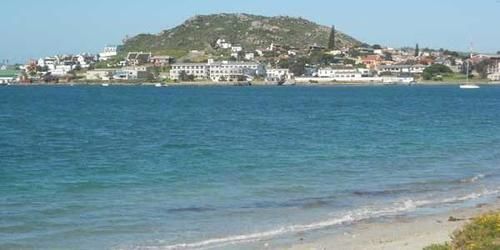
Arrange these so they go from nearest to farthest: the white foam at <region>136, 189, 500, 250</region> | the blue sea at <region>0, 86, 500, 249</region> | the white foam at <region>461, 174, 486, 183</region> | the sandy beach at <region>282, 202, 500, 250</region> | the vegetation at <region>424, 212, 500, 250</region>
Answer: the vegetation at <region>424, 212, 500, 250</region> → the sandy beach at <region>282, 202, 500, 250</region> → the white foam at <region>136, 189, 500, 250</region> → the blue sea at <region>0, 86, 500, 249</region> → the white foam at <region>461, 174, 486, 183</region>

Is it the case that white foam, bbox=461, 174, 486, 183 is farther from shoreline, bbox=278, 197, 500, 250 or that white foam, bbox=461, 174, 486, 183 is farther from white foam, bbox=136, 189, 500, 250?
shoreline, bbox=278, 197, 500, 250

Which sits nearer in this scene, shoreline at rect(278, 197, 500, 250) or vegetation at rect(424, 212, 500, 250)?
vegetation at rect(424, 212, 500, 250)

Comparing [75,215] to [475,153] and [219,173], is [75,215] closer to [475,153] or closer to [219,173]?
[219,173]

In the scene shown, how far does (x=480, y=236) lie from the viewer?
1177 cm

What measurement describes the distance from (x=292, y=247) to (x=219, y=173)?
14260mm

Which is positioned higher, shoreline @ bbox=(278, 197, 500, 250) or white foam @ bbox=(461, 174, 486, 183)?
shoreline @ bbox=(278, 197, 500, 250)

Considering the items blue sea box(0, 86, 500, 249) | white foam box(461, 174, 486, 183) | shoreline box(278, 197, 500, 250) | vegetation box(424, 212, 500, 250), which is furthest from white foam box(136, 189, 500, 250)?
vegetation box(424, 212, 500, 250)

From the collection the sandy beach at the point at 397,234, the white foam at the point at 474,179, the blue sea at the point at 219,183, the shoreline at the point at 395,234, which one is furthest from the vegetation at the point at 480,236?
the white foam at the point at 474,179

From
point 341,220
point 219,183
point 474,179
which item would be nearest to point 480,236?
point 341,220

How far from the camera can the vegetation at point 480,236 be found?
37.0 feet

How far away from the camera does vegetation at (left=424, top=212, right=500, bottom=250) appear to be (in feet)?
37.0

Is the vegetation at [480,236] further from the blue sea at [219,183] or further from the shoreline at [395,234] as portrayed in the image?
the blue sea at [219,183]

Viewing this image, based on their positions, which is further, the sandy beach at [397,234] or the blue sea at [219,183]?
the blue sea at [219,183]

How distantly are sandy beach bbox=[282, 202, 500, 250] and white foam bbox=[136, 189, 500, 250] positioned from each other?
80 cm
